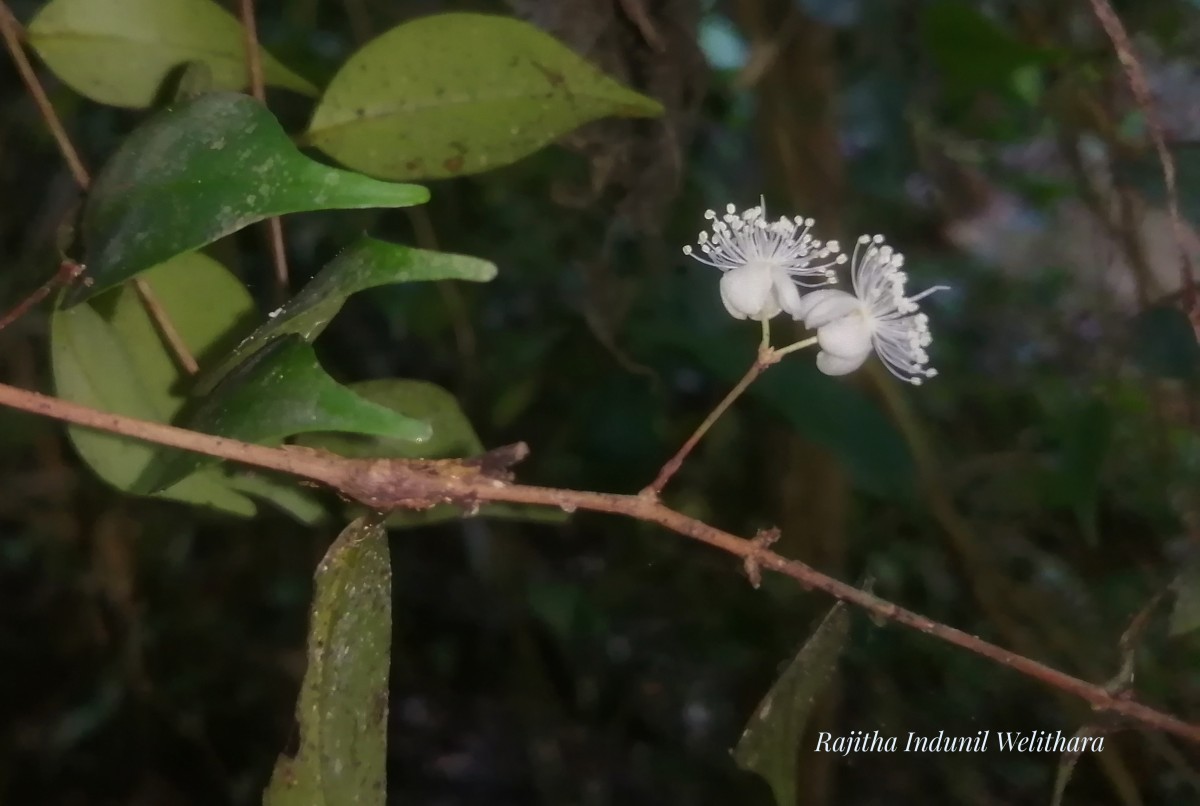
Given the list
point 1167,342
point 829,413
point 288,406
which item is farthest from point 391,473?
point 1167,342

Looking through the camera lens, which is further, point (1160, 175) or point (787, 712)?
point (1160, 175)

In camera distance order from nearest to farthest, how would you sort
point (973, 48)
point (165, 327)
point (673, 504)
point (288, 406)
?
1. point (288, 406)
2. point (165, 327)
3. point (973, 48)
4. point (673, 504)

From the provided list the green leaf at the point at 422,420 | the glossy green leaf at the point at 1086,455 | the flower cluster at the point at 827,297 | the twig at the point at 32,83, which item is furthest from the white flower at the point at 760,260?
the glossy green leaf at the point at 1086,455

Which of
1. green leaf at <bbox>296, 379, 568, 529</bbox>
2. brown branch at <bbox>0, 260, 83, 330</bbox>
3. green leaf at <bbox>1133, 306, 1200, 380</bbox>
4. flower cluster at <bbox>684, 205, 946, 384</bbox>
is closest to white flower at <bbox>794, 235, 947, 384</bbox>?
flower cluster at <bbox>684, 205, 946, 384</bbox>

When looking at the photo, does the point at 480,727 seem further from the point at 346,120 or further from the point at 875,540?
the point at 346,120

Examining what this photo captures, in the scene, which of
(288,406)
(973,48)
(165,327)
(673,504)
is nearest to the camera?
(288,406)

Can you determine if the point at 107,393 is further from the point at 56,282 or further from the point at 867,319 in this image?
the point at 867,319
